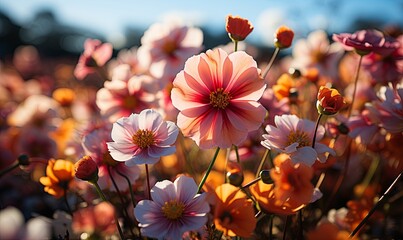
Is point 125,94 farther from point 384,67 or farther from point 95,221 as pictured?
point 384,67

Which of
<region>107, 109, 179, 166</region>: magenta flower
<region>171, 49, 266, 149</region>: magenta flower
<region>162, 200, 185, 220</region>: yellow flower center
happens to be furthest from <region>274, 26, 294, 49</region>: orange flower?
<region>162, 200, 185, 220</region>: yellow flower center

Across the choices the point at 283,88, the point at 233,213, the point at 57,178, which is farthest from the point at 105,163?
the point at 283,88

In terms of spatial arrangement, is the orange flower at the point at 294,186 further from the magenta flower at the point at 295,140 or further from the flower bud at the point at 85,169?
the flower bud at the point at 85,169

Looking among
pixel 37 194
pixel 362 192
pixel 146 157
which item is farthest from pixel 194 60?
pixel 37 194

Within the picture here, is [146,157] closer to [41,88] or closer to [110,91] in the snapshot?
[110,91]

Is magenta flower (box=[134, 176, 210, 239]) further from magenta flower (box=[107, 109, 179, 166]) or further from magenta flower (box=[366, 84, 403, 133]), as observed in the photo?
magenta flower (box=[366, 84, 403, 133])

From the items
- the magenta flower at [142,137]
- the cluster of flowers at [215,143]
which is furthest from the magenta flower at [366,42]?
the magenta flower at [142,137]
